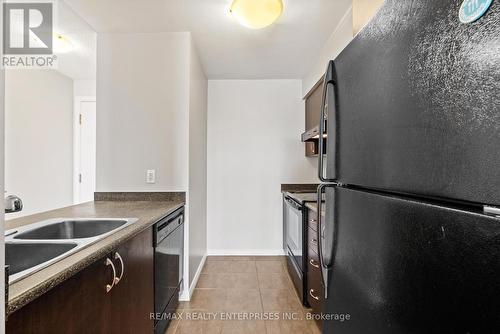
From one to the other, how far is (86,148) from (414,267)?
Result: 404 centimetres

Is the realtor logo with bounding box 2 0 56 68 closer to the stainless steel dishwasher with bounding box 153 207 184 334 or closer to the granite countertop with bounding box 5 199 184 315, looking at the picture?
the granite countertop with bounding box 5 199 184 315

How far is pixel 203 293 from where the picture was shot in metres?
2.54

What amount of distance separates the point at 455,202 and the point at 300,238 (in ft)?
6.10

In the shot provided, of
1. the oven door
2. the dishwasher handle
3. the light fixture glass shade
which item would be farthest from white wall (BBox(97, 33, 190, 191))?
the oven door

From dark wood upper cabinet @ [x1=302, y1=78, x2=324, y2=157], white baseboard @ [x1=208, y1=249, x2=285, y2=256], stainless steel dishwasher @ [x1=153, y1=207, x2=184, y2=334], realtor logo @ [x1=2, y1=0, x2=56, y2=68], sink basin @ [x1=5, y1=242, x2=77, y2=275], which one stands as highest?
realtor logo @ [x1=2, y1=0, x2=56, y2=68]

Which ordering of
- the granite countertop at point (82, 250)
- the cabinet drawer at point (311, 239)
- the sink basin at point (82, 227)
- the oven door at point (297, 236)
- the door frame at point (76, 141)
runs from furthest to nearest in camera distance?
1. the door frame at point (76, 141)
2. the oven door at point (297, 236)
3. the cabinet drawer at point (311, 239)
4. the sink basin at point (82, 227)
5. the granite countertop at point (82, 250)

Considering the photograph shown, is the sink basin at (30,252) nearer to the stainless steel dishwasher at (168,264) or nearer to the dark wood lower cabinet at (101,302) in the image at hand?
the dark wood lower cabinet at (101,302)

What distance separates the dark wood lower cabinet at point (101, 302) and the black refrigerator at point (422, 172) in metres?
0.91

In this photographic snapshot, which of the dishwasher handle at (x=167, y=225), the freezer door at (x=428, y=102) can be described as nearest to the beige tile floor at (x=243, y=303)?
the dishwasher handle at (x=167, y=225)

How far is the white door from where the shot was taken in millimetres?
3646

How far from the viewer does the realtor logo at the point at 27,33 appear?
202 cm

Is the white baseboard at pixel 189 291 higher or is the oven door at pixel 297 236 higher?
the oven door at pixel 297 236

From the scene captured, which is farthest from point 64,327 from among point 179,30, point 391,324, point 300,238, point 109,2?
point 179,30

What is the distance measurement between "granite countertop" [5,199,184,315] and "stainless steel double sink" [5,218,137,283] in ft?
0.11
